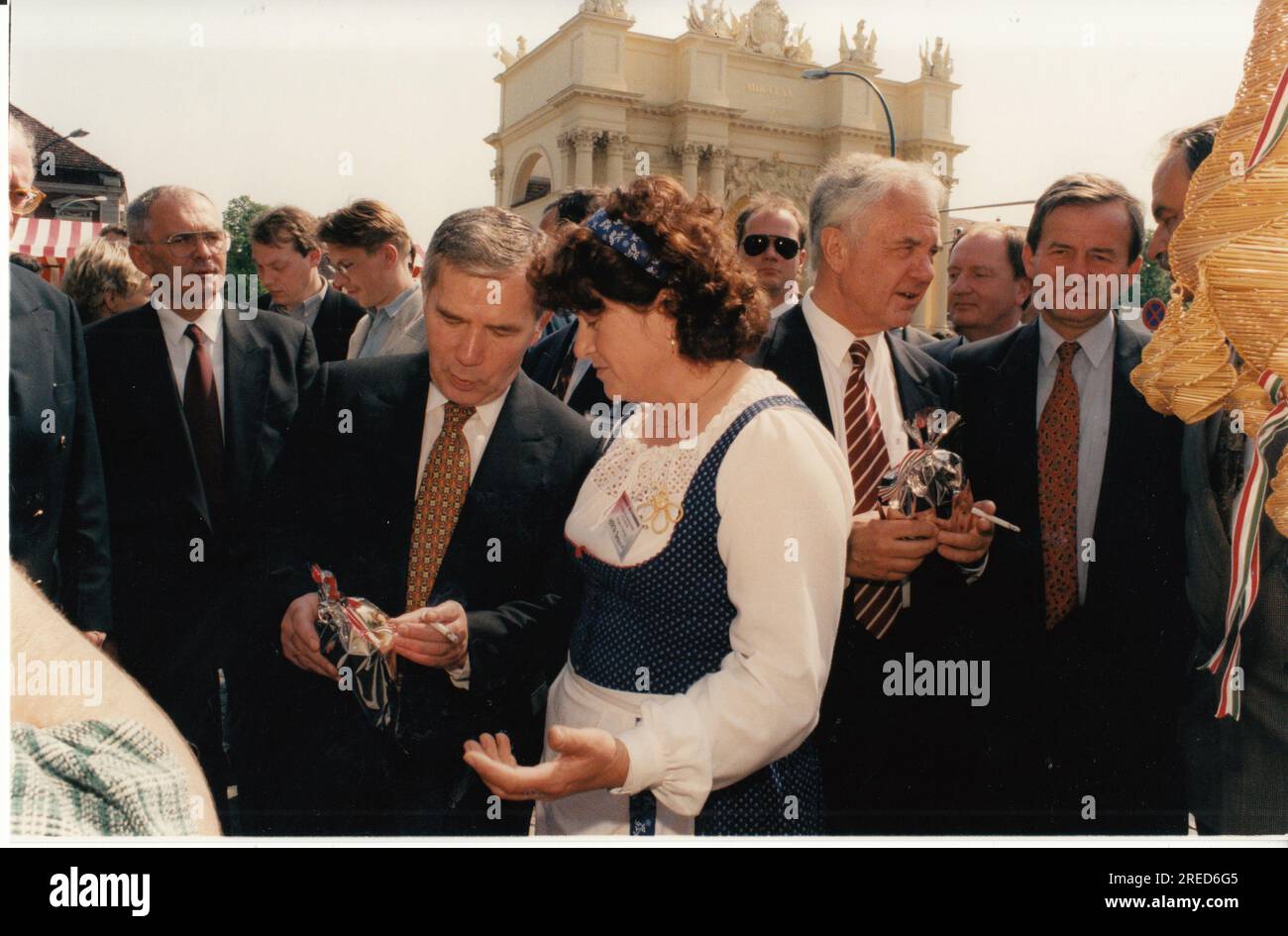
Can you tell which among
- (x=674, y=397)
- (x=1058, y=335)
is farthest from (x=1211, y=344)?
(x=674, y=397)

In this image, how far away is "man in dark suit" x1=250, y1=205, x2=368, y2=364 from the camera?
13.3 feet

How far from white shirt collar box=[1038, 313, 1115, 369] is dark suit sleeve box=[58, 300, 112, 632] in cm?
262

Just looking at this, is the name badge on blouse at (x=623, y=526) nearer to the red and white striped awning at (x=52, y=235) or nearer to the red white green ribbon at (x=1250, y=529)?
the red white green ribbon at (x=1250, y=529)

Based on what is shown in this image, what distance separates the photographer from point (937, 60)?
8.62 ft

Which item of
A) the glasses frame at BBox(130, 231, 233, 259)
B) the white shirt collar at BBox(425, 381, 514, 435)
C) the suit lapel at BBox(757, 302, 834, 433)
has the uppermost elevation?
the glasses frame at BBox(130, 231, 233, 259)

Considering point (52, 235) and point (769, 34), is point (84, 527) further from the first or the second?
point (52, 235)

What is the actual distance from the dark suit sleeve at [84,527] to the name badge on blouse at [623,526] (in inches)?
59.9

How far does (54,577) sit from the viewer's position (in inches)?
99.8

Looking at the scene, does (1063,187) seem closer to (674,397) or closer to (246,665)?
(674,397)

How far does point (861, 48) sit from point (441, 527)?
1.66 metres

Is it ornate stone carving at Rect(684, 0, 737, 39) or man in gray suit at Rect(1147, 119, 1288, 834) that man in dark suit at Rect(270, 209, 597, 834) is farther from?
man in gray suit at Rect(1147, 119, 1288, 834)

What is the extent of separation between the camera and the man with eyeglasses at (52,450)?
2.46 m

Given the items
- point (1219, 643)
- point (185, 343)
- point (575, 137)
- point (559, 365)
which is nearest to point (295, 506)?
point (185, 343)

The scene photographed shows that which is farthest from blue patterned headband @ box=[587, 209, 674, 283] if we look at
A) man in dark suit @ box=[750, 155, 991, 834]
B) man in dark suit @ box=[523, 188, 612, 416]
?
man in dark suit @ box=[523, 188, 612, 416]
